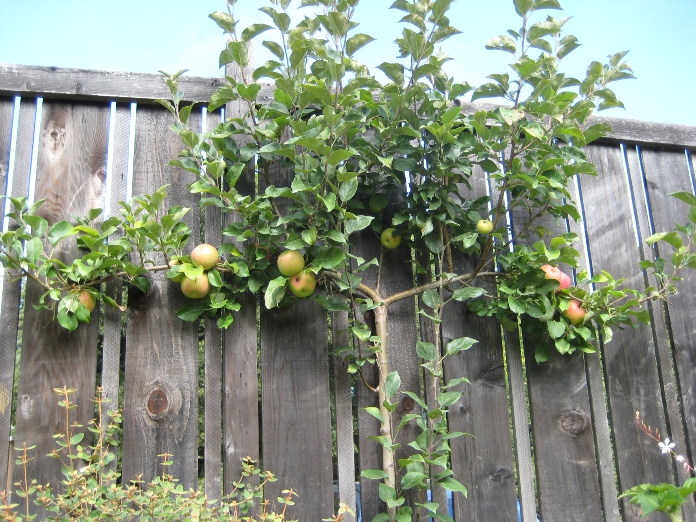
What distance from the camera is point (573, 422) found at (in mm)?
2271

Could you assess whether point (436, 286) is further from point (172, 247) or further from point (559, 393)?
point (172, 247)

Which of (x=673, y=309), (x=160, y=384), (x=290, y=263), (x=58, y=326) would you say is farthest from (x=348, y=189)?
(x=673, y=309)

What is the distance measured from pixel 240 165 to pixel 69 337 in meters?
0.76

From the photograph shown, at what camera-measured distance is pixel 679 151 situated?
2721 millimetres

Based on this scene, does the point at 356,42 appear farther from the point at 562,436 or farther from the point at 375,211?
the point at 562,436

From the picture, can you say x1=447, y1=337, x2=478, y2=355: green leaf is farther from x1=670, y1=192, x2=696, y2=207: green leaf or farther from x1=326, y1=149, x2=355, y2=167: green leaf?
x1=670, y1=192, x2=696, y2=207: green leaf

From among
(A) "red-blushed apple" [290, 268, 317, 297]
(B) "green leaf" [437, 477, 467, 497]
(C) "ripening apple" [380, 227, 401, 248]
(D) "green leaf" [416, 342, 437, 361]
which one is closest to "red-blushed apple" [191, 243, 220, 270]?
(A) "red-blushed apple" [290, 268, 317, 297]

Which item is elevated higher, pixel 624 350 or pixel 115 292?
pixel 115 292

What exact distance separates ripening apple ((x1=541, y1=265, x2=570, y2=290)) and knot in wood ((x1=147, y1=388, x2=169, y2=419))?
4.31ft

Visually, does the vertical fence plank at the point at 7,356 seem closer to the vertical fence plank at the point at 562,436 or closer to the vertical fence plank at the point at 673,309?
the vertical fence plank at the point at 562,436

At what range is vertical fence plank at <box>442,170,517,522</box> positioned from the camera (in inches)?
84.0

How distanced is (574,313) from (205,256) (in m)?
1.26

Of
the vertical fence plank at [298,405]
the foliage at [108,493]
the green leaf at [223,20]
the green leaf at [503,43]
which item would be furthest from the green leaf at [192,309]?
A: the green leaf at [503,43]

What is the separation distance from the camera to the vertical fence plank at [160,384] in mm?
1941
